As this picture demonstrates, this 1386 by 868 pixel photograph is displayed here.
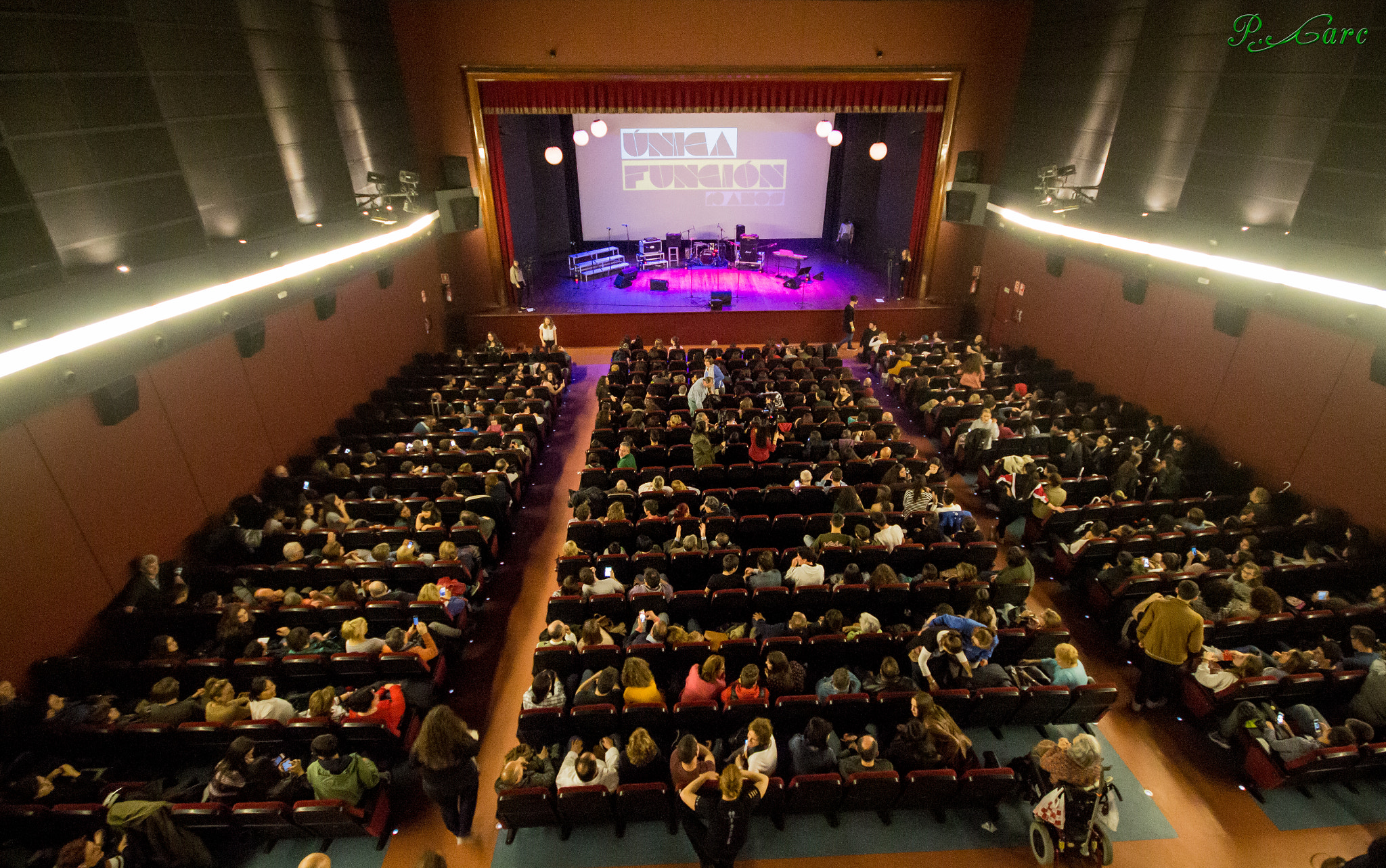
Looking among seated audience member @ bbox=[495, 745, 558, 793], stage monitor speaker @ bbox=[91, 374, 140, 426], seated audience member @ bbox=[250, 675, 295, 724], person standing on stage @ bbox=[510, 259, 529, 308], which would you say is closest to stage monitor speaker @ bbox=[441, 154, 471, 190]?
person standing on stage @ bbox=[510, 259, 529, 308]

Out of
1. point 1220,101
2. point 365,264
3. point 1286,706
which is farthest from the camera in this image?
point 365,264

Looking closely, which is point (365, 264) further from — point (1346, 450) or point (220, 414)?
point (1346, 450)

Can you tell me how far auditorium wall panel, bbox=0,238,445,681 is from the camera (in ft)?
16.4

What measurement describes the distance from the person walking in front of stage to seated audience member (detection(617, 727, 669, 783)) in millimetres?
10702

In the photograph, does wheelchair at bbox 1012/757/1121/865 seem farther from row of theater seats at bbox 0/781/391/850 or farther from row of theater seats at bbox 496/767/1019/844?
row of theater seats at bbox 0/781/391/850

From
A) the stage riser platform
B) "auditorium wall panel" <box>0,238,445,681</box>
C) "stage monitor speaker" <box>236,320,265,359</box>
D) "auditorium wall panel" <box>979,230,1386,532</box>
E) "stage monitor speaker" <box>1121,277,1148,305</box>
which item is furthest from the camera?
the stage riser platform

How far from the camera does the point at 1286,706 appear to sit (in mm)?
4840

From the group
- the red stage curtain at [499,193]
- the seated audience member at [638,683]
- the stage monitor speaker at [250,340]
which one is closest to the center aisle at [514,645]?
the seated audience member at [638,683]

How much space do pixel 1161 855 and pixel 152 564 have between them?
8.71m

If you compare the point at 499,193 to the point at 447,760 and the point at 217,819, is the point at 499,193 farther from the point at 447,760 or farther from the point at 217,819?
the point at 447,760

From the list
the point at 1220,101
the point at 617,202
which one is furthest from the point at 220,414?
the point at 1220,101

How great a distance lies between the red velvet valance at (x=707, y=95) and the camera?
41.5 feet

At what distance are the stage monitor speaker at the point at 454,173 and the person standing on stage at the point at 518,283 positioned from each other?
199cm

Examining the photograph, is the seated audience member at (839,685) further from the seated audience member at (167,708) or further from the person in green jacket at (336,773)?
the seated audience member at (167,708)
